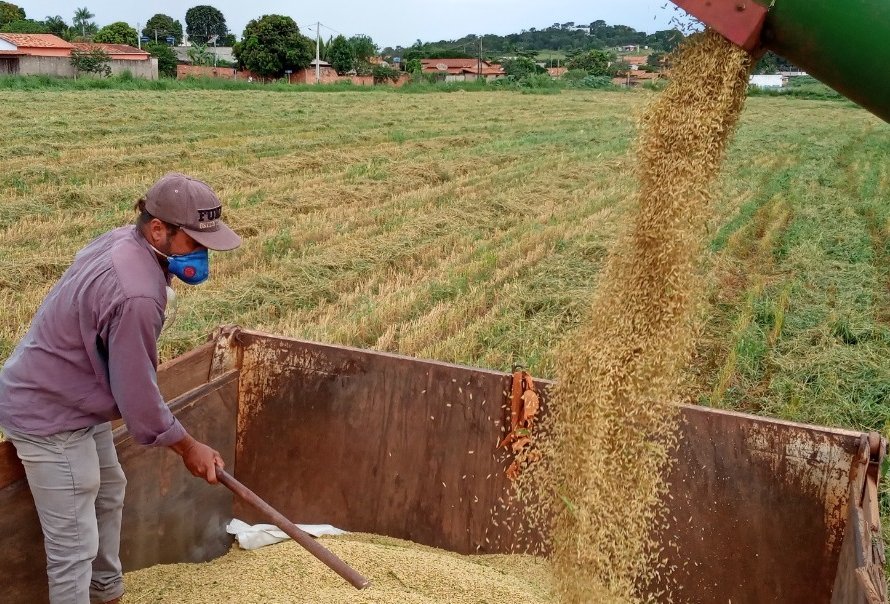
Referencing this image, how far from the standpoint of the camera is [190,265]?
2498mm

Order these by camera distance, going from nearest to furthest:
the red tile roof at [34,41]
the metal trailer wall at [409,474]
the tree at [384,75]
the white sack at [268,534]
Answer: the metal trailer wall at [409,474] → the white sack at [268,534] → the red tile roof at [34,41] → the tree at [384,75]

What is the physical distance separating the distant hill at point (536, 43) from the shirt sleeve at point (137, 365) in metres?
41.7

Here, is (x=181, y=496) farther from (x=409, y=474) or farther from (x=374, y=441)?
(x=409, y=474)

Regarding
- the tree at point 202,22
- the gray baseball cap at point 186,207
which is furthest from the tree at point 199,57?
the gray baseball cap at point 186,207

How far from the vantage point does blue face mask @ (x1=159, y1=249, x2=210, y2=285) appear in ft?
8.15

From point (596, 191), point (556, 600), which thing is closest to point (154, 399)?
point (556, 600)

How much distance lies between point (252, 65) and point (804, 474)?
47.2 metres

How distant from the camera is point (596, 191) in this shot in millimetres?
11867

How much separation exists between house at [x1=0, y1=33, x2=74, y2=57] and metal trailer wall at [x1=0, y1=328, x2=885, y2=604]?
4376cm

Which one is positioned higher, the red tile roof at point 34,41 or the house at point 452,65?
the house at point 452,65

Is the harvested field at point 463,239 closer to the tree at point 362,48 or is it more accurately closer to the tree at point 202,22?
the tree at point 362,48

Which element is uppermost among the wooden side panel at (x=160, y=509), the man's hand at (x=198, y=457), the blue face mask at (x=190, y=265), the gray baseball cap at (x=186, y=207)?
the gray baseball cap at (x=186, y=207)

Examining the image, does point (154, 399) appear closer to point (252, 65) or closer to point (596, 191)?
point (596, 191)

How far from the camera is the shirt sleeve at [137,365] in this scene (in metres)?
2.32
